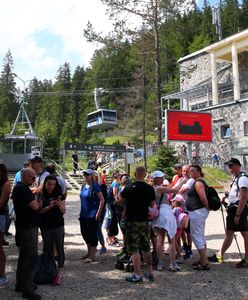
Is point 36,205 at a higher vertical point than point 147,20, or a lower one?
A: lower

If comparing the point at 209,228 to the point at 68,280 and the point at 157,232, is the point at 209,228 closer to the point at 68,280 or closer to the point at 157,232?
the point at 157,232

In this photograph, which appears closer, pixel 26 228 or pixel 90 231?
pixel 26 228

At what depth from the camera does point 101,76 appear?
8606 cm

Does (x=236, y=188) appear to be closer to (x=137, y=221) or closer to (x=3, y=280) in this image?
(x=137, y=221)

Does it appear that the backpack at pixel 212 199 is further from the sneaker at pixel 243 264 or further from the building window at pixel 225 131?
the building window at pixel 225 131

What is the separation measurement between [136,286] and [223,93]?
32640 mm

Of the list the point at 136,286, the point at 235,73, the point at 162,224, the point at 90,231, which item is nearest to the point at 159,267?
the point at 162,224

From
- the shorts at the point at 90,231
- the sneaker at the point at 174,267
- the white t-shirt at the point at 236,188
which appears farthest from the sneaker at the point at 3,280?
the white t-shirt at the point at 236,188

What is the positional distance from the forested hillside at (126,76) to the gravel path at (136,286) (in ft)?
51.2

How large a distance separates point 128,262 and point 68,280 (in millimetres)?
1087

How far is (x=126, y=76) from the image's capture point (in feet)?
271

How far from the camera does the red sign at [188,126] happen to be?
2481cm

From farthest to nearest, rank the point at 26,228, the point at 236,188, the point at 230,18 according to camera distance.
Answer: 1. the point at 230,18
2. the point at 236,188
3. the point at 26,228

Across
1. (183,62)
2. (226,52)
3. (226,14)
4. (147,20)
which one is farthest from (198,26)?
(147,20)
